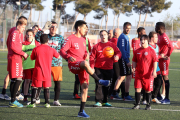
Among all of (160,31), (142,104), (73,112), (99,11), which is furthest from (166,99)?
(99,11)

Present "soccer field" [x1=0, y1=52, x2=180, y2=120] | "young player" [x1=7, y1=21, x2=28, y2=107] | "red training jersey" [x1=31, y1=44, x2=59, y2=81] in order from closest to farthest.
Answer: "soccer field" [x1=0, y1=52, x2=180, y2=120]
"red training jersey" [x1=31, y1=44, x2=59, y2=81]
"young player" [x1=7, y1=21, x2=28, y2=107]

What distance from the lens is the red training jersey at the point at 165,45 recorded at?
23.5 feet

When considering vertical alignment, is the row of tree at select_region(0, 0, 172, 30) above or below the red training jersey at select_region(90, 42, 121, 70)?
above

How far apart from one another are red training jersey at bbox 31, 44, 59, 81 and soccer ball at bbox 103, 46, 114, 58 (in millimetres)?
1189

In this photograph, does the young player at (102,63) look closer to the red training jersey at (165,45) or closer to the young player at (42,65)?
the young player at (42,65)

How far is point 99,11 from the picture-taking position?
61344 millimetres

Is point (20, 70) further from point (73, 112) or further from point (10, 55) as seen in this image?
point (73, 112)

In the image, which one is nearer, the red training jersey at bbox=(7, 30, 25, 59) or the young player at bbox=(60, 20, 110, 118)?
the young player at bbox=(60, 20, 110, 118)

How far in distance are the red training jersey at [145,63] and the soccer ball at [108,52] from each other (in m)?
0.67

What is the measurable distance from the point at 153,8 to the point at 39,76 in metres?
59.0

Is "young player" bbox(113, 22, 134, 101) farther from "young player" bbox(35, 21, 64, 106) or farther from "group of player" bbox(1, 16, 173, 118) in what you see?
"young player" bbox(35, 21, 64, 106)

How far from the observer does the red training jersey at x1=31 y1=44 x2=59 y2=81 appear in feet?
19.9

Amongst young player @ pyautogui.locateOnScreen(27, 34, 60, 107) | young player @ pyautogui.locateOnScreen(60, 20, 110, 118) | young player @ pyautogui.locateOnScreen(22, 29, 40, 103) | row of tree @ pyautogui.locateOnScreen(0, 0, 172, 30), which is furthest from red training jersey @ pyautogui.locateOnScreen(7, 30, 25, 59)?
row of tree @ pyautogui.locateOnScreen(0, 0, 172, 30)

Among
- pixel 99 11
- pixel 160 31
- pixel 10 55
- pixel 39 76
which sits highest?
pixel 99 11
